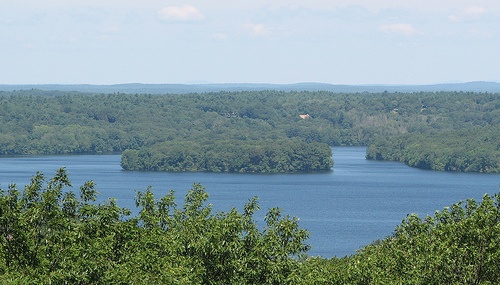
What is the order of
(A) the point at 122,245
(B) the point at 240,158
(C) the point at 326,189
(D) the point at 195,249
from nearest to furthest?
1. (D) the point at 195,249
2. (A) the point at 122,245
3. (C) the point at 326,189
4. (B) the point at 240,158

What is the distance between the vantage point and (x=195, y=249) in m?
20.3

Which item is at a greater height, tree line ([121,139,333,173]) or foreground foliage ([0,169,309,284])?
foreground foliage ([0,169,309,284])

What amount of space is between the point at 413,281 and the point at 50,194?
7.36 meters

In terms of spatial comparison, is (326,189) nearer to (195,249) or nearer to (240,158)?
(240,158)

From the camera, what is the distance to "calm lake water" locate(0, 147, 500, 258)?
8962 cm

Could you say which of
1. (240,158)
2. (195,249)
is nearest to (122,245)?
(195,249)

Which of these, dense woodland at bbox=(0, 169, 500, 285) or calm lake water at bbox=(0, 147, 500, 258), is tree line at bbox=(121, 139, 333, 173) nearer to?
calm lake water at bbox=(0, 147, 500, 258)

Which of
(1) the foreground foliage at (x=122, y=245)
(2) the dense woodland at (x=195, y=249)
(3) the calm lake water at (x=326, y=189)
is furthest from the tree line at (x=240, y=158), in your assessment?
(1) the foreground foliage at (x=122, y=245)

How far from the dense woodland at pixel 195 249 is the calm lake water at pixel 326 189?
50.0m

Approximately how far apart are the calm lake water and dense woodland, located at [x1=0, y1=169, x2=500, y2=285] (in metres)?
Answer: 50.0

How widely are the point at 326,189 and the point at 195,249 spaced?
358 ft

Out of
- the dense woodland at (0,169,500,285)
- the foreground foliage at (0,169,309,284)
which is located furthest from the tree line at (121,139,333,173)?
the foreground foliage at (0,169,309,284)

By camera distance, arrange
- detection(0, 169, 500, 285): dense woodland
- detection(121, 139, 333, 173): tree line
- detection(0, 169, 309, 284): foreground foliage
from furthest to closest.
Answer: detection(121, 139, 333, 173): tree line → detection(0, 169, 500, 285): dense woodland → detection(0, 169, 309, 284): foreground foliage

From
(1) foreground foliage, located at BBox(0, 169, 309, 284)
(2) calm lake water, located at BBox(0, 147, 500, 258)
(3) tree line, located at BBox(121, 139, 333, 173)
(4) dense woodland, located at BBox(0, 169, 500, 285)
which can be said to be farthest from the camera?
(3) tree line, located at BBox(121, 139, 333, 173)
